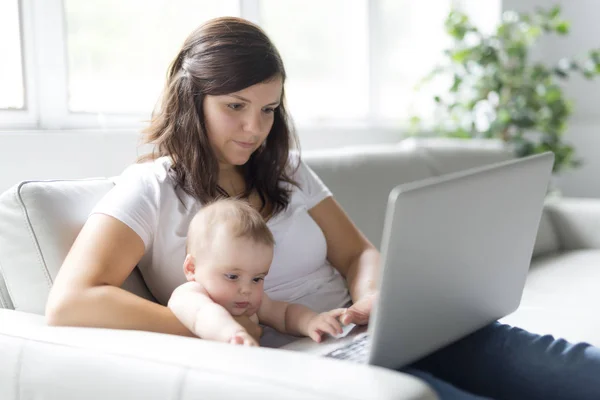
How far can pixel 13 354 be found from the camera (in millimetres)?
1189

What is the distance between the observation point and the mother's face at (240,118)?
1.54 meters

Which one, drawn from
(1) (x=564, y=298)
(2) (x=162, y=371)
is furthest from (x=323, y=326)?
(1) (x=564, y=298)

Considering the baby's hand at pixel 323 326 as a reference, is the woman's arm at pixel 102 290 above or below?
above

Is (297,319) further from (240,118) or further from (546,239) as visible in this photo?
(546,239)

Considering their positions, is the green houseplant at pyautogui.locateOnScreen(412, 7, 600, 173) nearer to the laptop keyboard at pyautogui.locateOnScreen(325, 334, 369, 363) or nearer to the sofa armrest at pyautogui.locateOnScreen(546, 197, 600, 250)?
the sofa armrest at pyautogui.locateOnScreen(546, 197, 600, 250)

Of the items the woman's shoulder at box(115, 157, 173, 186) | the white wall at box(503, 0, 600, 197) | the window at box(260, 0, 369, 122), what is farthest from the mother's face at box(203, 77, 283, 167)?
the white wall at box(503, 0, 600, 197)

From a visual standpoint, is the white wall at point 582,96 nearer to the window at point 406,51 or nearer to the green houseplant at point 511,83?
the window at point 406,51

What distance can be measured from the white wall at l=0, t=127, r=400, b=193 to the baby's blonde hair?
0.50m

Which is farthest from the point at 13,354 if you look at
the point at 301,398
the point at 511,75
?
the point at 511,75

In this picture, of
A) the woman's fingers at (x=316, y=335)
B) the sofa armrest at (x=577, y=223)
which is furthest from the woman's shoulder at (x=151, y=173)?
the sofa armrest at (x=577, y=223)

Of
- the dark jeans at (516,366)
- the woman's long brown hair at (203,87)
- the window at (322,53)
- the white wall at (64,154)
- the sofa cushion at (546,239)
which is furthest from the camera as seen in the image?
the window at (322,53)

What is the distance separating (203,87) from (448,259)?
740mm

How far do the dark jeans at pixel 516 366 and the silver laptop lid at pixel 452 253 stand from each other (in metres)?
0.05

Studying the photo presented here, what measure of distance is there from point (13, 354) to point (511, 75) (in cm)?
302
